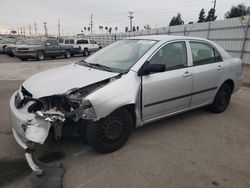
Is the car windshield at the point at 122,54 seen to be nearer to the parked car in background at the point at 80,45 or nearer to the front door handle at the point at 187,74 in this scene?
the front door handle at the point at 187,74

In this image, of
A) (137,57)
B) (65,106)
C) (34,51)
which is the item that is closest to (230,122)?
(137,57)

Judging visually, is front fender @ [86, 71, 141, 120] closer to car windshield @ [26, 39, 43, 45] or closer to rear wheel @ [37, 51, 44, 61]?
rear wheel @ [37, 51, 44, 61]

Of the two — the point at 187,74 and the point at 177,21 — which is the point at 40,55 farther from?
the point at 177,21

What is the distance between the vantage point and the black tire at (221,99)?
185 inches

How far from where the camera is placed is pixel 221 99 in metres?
4.80

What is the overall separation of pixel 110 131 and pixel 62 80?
3.22ft

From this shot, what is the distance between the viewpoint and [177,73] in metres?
3.73

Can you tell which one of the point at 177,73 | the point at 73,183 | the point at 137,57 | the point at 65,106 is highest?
the point at 137,57

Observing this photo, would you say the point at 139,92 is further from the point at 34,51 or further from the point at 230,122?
the point at 34,51

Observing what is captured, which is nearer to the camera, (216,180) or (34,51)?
(216,180)

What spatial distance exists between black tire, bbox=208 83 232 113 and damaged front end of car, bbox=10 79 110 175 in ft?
9.08

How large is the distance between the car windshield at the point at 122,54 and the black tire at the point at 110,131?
2.32 ft

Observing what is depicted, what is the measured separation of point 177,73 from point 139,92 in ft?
2.92

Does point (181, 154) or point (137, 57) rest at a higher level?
point (137, 57)
